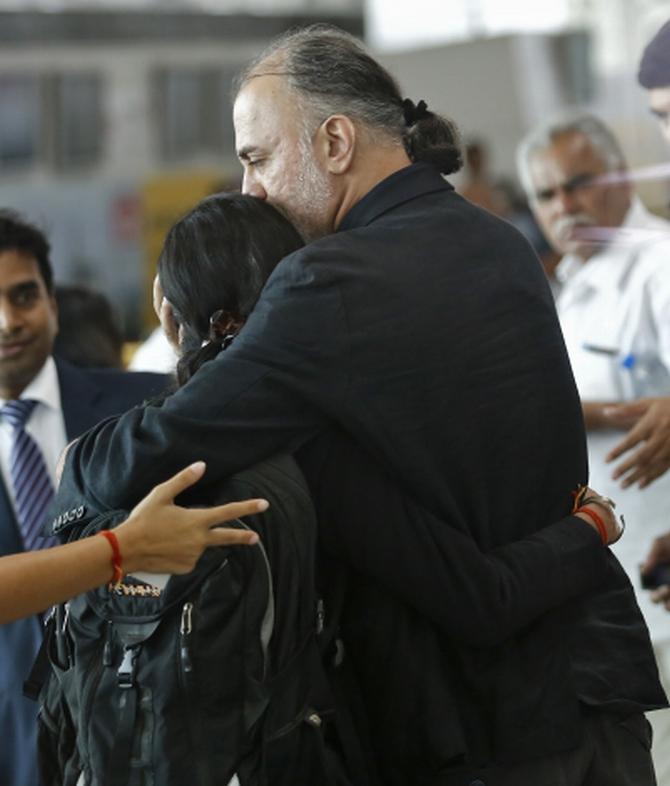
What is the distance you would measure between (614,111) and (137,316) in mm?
4827

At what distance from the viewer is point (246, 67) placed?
2484 mm

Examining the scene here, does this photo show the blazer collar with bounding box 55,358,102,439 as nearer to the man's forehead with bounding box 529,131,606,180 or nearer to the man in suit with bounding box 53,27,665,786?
the man in suit with bounding box 53,27,665,786

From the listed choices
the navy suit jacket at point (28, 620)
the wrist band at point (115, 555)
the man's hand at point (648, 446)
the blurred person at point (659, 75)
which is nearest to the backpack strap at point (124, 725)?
the wrist band at point (115, 555)

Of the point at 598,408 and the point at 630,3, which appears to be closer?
the point at 598,408

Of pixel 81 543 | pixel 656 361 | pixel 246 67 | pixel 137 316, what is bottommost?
pixel 137 316

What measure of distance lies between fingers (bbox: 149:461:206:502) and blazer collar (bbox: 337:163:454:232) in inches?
19.3

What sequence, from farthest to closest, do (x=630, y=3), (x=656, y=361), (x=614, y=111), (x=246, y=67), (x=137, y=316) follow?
(x=137, y=316) < (x=630, y=3) < (x=614, y=111) < (x=656, y=361) < (x=246, y=67)

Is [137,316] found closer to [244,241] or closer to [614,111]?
[614,111]

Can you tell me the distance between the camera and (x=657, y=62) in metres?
3.31

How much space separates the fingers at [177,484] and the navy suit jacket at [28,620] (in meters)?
1.17

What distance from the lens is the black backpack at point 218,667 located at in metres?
2.03

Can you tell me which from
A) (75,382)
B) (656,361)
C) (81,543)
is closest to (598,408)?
(656,361)

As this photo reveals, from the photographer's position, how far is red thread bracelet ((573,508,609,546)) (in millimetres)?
2340

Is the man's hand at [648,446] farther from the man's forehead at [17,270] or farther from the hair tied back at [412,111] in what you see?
the man's forehead at [17,270]
